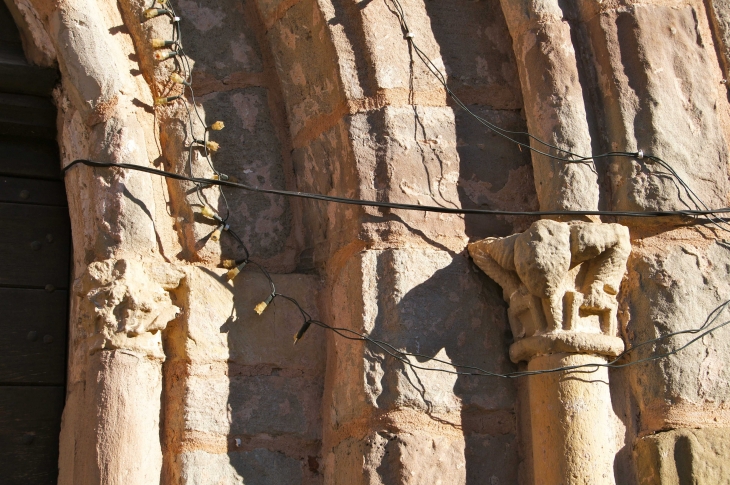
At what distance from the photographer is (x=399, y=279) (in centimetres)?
238

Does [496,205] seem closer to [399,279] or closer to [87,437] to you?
[399,279]

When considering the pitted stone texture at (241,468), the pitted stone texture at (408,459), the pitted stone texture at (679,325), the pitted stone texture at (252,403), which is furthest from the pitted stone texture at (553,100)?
the pitted stone texture at (241,468)

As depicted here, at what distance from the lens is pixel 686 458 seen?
217 cm

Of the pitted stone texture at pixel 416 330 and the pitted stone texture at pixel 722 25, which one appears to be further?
the pitted stone texture at pixel 722 25

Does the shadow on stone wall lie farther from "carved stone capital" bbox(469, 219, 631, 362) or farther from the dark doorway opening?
the dark doorway opening

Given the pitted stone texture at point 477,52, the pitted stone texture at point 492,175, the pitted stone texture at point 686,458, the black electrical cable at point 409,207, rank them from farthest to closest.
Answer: the pitted stone texture at point 477,52, the pitted stone texture at point 492,175, the black electrical cable at point 409,207, the pitted stone texture at point 686,458

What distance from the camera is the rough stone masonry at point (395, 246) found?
7.44 ft

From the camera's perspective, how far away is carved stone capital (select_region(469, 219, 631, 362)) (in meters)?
2.27

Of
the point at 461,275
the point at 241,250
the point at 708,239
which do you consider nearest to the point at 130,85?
the point at 241,250

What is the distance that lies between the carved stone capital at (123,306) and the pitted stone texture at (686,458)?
1.16m

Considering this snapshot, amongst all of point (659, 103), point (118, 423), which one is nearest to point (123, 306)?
point (118, 423)

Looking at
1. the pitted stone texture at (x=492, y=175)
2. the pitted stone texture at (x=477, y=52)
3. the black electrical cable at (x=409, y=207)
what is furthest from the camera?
the pitted stone texture at (x=477, y=52)

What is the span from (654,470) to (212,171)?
51.0 inches

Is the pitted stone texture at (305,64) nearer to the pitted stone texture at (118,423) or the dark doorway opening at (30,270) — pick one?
the dark doorway opening at (30,270)
